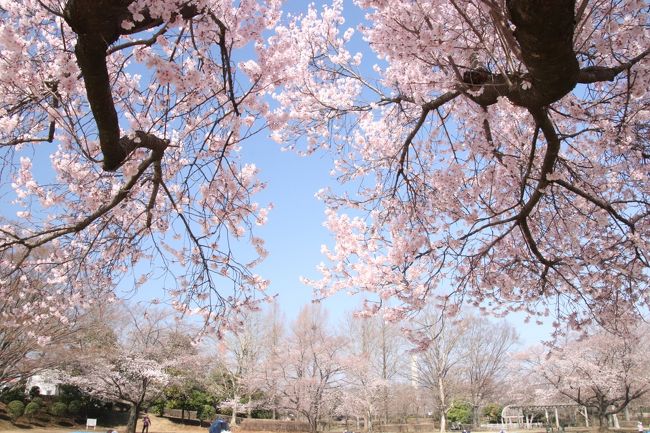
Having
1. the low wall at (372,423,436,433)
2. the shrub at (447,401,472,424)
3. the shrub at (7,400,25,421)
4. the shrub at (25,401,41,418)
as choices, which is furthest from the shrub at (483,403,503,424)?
the shrub at (7,400,25,421)

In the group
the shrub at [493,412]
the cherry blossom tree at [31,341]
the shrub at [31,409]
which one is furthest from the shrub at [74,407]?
the shrub at [493,412]

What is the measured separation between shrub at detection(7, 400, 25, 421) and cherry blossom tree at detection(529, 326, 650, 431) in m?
23.3

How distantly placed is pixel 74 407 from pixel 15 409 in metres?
2.83

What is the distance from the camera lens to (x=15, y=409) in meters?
18.5

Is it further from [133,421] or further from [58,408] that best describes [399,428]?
[58,408]

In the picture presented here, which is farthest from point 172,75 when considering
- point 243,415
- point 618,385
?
point 243,415

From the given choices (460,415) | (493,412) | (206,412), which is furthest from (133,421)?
(493,412)

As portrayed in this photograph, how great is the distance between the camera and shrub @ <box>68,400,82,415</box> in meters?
20.9

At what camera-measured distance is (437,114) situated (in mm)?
4805

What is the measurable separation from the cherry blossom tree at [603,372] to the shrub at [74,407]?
22343 millimetres

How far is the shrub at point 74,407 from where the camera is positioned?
20.9 metres

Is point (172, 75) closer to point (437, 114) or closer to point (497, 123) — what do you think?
point (437, 114)

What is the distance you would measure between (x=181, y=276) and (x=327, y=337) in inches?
780

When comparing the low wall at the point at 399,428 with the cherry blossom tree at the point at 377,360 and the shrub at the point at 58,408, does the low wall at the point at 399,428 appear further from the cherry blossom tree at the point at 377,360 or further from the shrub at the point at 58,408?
the shrub at the point at 58,408
